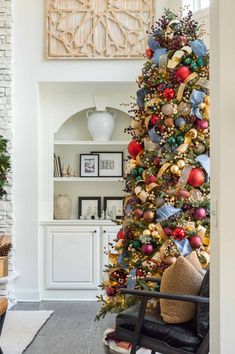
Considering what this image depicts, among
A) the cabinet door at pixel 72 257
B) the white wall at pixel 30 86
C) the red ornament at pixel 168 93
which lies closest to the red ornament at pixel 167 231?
the red ornament at pixel 168 93

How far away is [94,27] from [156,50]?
260 centimetres

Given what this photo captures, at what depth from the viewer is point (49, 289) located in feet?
22.5

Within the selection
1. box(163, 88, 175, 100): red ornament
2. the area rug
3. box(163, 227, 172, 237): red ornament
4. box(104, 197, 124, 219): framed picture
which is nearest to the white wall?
the area rug

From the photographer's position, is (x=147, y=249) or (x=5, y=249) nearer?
(x=147, y=249)

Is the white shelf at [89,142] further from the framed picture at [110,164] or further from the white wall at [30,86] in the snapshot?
the white wall at [30,86]

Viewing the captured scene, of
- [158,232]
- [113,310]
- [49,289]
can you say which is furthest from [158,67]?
[49,289]

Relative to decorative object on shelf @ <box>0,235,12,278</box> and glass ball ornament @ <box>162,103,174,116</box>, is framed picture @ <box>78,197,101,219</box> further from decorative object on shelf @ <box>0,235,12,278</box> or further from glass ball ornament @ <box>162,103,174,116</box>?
glass ball ornament @ <box>162,103,174,116</box>

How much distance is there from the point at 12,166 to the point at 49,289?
5.40 feet

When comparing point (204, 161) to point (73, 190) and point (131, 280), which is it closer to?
point (131, 280)

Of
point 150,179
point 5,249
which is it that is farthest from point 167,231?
point 5,249

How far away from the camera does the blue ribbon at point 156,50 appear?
4258 mm

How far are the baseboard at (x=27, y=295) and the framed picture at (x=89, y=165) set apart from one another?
65.5 inches

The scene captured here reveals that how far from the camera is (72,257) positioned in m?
6.82

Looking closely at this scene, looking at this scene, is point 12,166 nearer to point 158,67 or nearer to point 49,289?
point 49,289
